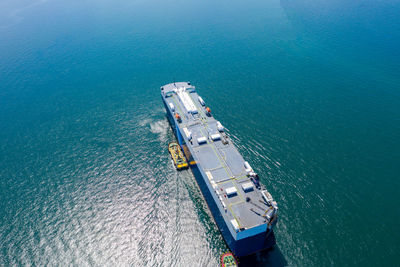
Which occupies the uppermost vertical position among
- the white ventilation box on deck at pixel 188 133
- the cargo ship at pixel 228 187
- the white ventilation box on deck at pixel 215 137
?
Answer: the white ventilation box on deck at pixel 215 137

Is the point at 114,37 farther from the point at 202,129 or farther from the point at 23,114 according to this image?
the point at 202,129

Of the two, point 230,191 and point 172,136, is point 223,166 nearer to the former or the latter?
point 230,191

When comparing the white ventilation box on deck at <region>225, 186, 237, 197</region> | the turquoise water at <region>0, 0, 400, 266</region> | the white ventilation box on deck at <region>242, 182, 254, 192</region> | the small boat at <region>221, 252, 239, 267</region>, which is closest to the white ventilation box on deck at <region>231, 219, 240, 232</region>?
the white ventilation box on deck at <region>225, 186, 237, 197</region>

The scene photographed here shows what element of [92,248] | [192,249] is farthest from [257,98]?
[92,248]

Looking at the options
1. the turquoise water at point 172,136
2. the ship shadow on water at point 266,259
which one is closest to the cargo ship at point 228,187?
the ship shadow on water at point 266,259

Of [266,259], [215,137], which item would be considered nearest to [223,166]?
[215,137]

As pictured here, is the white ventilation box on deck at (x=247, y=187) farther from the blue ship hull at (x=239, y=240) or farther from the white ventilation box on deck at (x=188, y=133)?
the white ventilation box on deck at (x=188, y=133)
